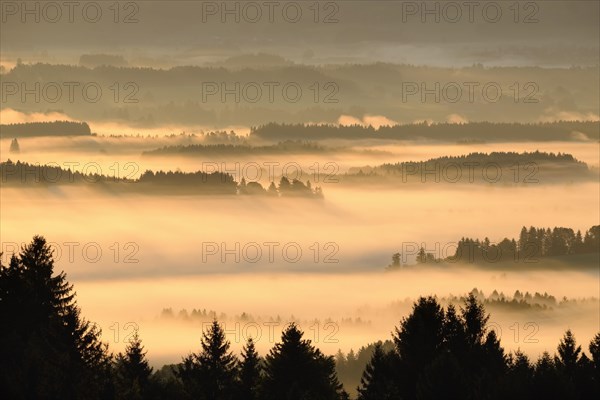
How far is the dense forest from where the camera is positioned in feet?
403

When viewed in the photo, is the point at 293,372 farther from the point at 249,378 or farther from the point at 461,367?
the point at 461,367

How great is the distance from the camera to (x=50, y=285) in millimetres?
140000

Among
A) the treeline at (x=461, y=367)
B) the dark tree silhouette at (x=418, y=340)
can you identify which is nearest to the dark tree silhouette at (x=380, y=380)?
the treeline at (x=461, y=367)

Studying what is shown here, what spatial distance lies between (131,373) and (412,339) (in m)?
23.7

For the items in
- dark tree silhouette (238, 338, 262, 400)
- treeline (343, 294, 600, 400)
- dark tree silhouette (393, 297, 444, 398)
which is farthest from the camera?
dark tree silhouette (393, 297, 444, 398)

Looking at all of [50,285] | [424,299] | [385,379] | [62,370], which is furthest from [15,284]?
[424,299]

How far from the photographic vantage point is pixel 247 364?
146875mm

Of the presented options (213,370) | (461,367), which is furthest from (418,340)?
(213,370)

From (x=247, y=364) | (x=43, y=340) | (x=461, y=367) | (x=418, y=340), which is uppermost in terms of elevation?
(x=418, y=340)

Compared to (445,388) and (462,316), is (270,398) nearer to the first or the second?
(445,388)

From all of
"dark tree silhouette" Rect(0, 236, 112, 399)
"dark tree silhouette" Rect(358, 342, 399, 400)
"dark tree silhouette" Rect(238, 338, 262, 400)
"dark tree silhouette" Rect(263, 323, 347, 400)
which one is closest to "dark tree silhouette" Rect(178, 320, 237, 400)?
"dark tree silhouette" Rect(238, 338, 262, 400)

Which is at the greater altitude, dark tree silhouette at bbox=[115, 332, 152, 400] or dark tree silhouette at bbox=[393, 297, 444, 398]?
dark tree silhouette at bbox=[393, 297, 444, 398]

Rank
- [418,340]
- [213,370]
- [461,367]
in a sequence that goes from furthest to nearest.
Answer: [418,340] → [461,367] → [213,370]

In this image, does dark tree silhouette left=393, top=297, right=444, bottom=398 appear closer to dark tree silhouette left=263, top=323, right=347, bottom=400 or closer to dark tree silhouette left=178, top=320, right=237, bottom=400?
dark tree silhouette left=263, top=323, right=347, bottom=400
